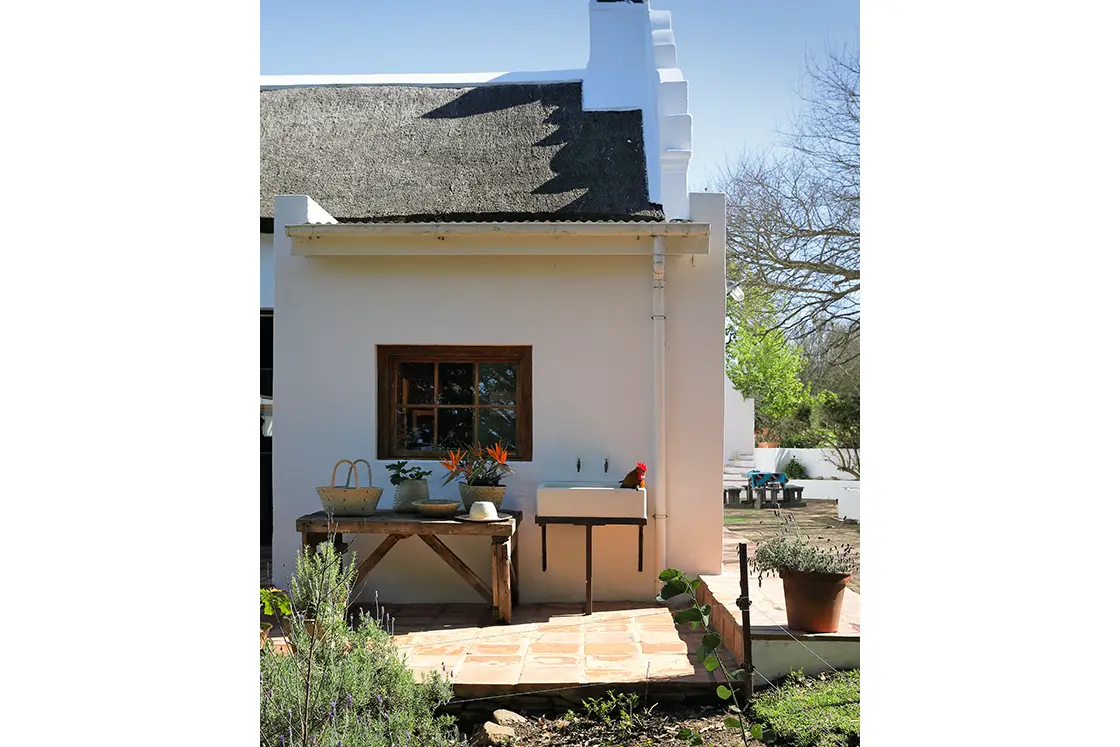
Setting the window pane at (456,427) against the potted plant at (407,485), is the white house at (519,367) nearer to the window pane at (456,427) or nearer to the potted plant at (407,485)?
the window pane at (456,427)

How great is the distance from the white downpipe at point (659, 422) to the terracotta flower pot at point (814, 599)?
1873 millimetres

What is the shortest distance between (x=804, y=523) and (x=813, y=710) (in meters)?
8.95

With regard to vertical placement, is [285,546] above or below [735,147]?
below

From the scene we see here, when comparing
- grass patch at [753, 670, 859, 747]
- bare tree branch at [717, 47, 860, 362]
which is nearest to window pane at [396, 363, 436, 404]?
grass patch at [753, 670, 859, 747]

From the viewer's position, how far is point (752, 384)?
20.3 metres

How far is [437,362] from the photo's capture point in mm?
6531

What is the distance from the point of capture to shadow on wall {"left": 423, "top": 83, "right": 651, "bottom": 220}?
716cm

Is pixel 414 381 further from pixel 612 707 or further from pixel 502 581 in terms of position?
pixel 612 707

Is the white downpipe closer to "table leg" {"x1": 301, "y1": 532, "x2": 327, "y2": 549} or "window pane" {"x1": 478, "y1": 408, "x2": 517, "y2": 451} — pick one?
"window pane" {"x1": 478, "y1": 408, "x2": 517, "y2": 451}

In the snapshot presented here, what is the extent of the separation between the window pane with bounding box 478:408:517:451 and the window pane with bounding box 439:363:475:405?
0.51 feet

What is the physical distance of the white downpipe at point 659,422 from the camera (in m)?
6.26
